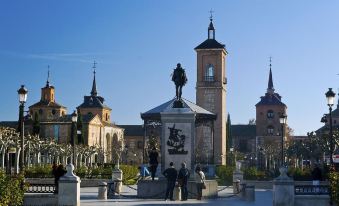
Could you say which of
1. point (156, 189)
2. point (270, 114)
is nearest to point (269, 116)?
point (270, 114)

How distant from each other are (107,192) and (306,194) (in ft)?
34.0

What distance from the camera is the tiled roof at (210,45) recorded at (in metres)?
89.5

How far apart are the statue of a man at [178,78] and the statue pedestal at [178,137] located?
1502 mm

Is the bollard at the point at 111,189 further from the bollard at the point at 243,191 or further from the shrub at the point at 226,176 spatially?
the shrub at the point at 226,176

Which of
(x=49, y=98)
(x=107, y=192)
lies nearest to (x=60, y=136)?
(x=49, y=98)

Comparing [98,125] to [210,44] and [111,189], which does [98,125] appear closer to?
[210,44]

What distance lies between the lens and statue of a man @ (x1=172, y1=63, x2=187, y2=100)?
2916 cm

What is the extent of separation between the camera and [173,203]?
24125 millimetres

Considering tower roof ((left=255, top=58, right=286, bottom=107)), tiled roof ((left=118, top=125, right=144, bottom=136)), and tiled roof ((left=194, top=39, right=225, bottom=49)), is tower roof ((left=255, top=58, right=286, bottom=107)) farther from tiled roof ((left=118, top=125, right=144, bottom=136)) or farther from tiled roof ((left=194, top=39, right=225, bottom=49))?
tiled roof ((left=118, top=125, right=144, bottom=136))

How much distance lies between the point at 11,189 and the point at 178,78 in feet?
39.8

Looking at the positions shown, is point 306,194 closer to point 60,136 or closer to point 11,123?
point 60,136

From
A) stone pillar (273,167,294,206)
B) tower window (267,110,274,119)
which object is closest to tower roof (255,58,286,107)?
tower window (267,110,274,119)

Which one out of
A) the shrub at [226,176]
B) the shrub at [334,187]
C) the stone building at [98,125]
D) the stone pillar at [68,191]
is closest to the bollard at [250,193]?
the shrub at [334,187]

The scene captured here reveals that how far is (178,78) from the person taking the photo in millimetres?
29172
